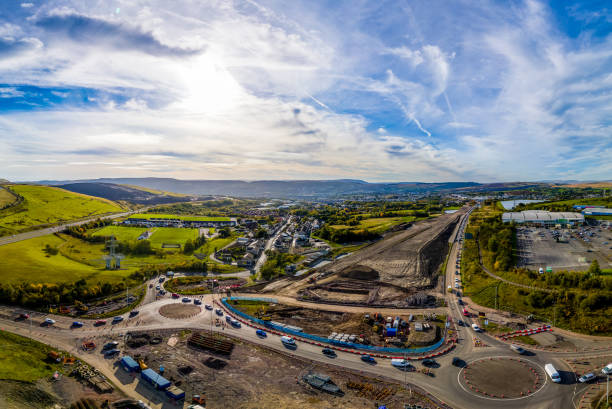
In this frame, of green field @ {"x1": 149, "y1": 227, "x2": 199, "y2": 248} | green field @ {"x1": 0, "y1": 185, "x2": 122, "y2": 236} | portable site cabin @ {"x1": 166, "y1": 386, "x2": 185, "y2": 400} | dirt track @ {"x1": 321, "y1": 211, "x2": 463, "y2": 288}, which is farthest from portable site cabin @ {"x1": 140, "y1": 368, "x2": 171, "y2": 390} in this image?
green field @ {"x1": 0, "y1": 185, "x2": 122, "y2": 236}

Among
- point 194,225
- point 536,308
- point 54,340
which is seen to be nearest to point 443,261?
point 536,308

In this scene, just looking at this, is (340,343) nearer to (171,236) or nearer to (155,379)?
(155,379)

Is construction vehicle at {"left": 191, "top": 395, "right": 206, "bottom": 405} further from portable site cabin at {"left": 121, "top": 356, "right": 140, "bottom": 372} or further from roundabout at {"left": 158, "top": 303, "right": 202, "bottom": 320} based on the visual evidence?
roundabout at {"left": 158, "top": 303, "right": 202, "bottom": 320}

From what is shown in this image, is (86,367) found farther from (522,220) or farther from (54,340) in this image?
(522,220)

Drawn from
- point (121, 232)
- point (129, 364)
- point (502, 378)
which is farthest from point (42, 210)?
point (502, 378)

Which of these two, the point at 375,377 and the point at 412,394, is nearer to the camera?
the point at 412,394

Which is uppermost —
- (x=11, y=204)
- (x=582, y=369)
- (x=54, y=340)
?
(x=11, y=204)
